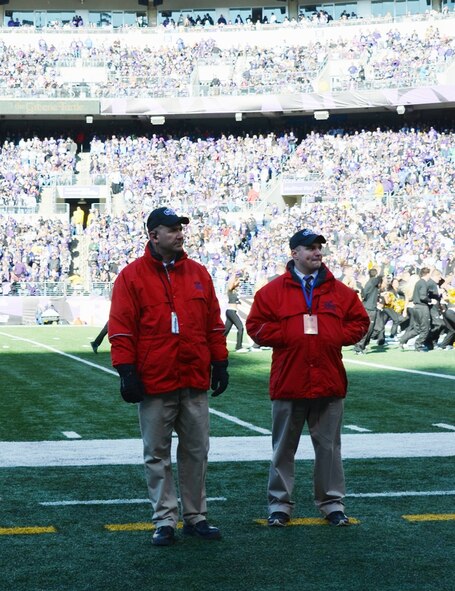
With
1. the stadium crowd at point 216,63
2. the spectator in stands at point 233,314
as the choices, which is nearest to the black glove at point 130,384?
the spectator in stands at point 233,314

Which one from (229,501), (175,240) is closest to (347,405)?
(229,501)

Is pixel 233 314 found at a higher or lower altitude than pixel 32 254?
lower

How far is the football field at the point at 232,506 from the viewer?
5.38 metres

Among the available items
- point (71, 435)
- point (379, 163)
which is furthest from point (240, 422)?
point (379, 163)

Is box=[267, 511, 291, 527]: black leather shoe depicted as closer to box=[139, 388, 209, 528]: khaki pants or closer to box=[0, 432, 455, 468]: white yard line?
box=[139, 388, 209, 528]: khaki pants

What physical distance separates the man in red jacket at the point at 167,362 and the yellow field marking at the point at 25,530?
0.69 meters

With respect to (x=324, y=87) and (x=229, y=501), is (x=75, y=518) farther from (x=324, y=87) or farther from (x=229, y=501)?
(x=324, y=87)

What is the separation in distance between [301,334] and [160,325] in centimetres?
95

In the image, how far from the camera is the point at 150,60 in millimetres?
51938

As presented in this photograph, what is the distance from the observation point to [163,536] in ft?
19.8

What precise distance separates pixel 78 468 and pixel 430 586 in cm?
410

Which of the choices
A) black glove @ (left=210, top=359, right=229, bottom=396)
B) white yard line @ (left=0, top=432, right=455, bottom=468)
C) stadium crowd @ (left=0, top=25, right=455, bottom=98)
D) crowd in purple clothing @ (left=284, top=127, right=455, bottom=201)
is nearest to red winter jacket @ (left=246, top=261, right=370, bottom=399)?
black glove @ (left=210, top=359, right=229, bottom=396)

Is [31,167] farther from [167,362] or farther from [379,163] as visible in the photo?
[167,362]

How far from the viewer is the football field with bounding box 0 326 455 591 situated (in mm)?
5383
